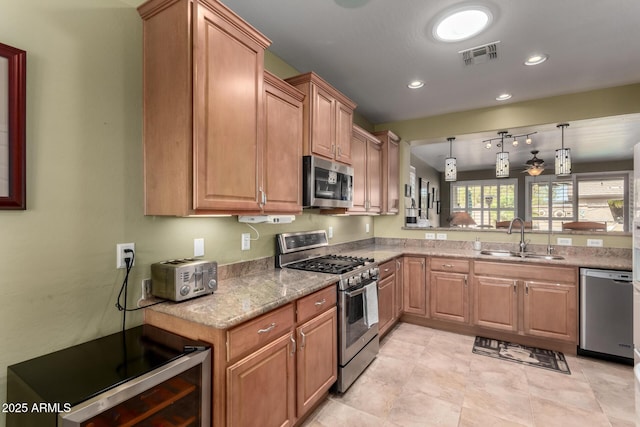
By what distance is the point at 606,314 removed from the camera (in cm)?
273

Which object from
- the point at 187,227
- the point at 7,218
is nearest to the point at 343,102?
the point at 187,227

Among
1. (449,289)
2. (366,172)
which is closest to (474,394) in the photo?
(449,289)

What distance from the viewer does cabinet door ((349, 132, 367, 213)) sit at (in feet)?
10.7

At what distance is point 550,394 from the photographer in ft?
7.52

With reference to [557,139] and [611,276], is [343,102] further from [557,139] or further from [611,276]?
[557,139]

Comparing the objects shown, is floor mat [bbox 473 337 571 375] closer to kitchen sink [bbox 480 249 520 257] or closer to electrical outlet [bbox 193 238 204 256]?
kitchen sink [bbox 480 249 520 257]

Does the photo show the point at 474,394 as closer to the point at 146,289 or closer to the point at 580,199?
the point at 146,289

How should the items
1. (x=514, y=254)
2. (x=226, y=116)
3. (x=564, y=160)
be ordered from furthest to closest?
(x=514, y=254) < (x=564, y=160) < (x=226, y=116)

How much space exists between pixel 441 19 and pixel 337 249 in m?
2.34

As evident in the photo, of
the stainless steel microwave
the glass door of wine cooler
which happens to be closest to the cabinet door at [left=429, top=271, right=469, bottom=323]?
the stainless steel microwave

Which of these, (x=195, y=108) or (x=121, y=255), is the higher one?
(x=195, y=108)

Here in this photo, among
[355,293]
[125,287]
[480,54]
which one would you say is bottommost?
[355,293]

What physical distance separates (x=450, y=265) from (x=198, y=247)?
8.94ft

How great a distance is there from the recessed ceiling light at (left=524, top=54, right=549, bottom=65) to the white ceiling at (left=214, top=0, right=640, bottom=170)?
6 cm
